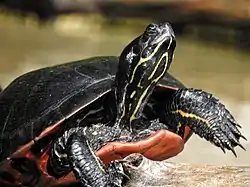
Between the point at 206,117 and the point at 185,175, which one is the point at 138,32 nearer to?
the point at 206,117

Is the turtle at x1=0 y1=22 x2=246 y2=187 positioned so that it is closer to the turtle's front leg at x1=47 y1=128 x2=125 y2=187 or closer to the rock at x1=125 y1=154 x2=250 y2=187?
the turtle's front leg at x1=47 y1=128 x2=125 y2=187

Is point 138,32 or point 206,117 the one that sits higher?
point 206,117

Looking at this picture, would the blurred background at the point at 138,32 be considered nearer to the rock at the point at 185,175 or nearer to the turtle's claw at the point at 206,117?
the turtle's claw at the point at 206,117

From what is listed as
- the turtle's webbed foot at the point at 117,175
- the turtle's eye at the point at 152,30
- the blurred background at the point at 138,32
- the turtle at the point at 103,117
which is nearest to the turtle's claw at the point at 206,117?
the turtle at the point at 103,117

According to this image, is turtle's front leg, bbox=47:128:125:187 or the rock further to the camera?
turtle's front leg, bbox=47:128:125:187

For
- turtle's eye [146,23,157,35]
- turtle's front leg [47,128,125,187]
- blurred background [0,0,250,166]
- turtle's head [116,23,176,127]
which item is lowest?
blurred background [0,0,250,166]

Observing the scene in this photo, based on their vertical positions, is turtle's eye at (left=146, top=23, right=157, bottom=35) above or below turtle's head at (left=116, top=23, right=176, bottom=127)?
above

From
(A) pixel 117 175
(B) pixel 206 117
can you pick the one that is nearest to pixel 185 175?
(A) pixel 117 175

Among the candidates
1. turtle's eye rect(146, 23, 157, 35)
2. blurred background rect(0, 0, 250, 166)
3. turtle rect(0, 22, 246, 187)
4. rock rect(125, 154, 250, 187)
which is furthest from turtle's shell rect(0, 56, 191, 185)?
blurred background rect(0, 0, 250, 166)

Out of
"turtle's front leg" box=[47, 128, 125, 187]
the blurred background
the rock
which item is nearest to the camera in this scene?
the rock

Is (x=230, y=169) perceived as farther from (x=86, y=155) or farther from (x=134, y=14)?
(x=134, y=14)
